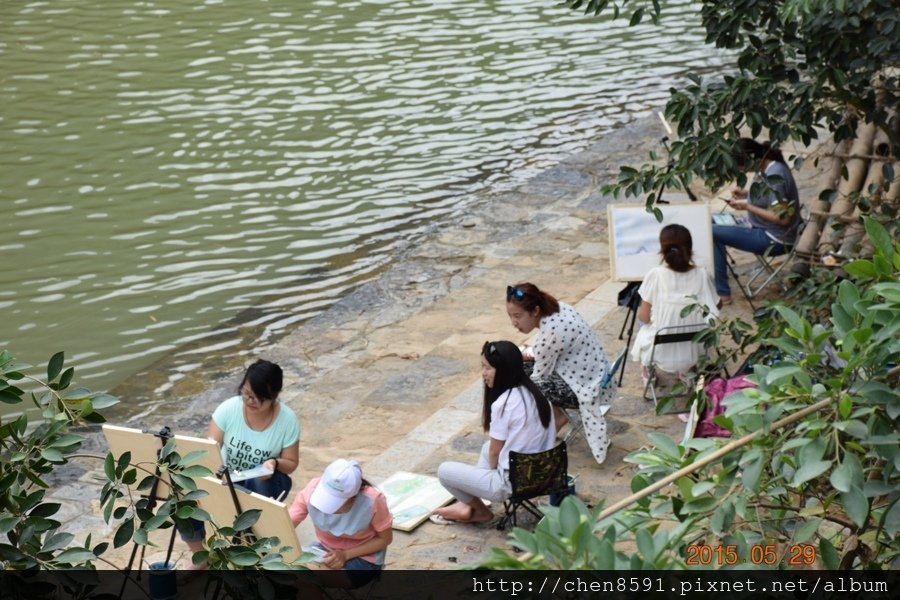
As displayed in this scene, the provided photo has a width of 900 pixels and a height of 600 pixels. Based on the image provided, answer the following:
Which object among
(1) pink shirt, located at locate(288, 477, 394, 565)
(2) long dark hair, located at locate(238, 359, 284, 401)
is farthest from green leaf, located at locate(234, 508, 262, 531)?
(2) long dark hair, located at locate(238, 359, 284, 401)

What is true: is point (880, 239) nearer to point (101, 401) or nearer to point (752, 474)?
point (752, 474)

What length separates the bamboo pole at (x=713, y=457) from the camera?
116 inches

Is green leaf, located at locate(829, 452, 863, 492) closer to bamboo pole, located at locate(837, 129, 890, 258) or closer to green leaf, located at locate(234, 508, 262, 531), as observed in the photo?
green leaf, located at locate(234, 508, 262, 531)

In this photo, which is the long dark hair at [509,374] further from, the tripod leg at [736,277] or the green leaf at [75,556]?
the green leaf at [75,556]

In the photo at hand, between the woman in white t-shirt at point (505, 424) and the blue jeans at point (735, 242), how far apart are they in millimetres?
3242

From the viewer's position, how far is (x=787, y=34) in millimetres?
6523

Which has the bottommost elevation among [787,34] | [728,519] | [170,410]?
[170,410]

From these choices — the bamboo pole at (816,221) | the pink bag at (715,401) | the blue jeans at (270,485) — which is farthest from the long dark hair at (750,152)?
the blue jeans at (270,485)

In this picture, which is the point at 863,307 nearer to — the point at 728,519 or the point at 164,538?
the point at 728,519

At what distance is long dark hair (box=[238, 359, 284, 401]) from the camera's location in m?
6.46

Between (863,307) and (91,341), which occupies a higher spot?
(863,307)

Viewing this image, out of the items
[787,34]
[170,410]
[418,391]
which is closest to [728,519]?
[787,34]

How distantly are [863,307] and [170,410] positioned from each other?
6910 millimetres

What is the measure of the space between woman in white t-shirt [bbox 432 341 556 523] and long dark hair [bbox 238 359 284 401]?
3.48 feet
